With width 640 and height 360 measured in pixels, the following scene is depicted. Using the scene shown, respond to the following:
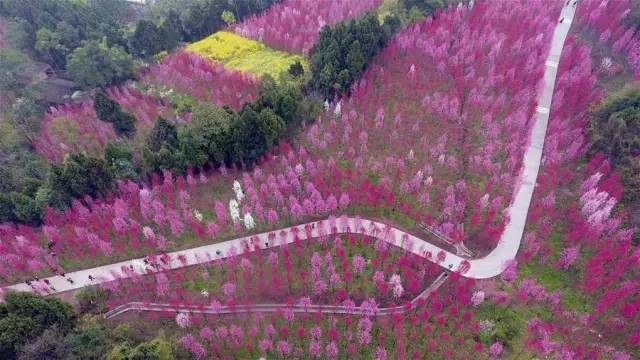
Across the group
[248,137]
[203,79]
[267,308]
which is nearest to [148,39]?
[203,79]

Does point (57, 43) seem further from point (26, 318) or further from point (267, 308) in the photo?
point (267, 308)

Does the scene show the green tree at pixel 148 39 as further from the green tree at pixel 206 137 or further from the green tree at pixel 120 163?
the green tree at pixel 206 137

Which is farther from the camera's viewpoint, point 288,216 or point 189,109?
point 189,109

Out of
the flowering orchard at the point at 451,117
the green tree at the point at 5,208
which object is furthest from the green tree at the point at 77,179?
the flowering orchard at the point at 451,117

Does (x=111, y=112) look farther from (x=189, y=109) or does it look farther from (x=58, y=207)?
(x=58, y=207)

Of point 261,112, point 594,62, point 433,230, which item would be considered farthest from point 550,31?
point 261,112

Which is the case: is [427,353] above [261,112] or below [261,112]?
below
